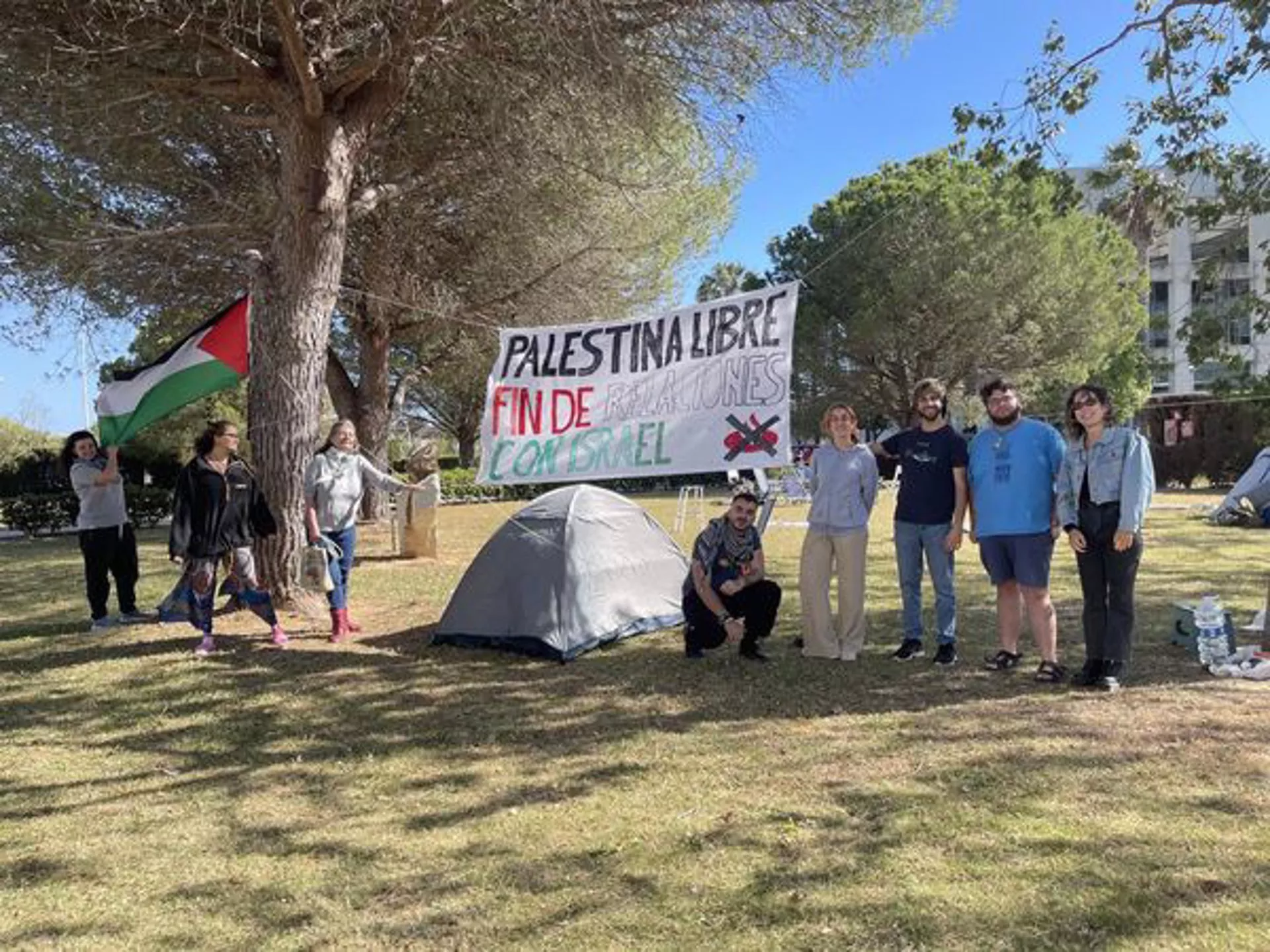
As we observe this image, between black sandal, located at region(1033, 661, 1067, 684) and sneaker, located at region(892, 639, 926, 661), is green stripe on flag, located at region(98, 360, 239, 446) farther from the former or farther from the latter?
black sandal, located at region(1033, 661, 1067, 684)

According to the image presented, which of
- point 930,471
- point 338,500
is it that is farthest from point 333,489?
point 930,471

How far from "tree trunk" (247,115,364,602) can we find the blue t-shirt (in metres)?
4.97

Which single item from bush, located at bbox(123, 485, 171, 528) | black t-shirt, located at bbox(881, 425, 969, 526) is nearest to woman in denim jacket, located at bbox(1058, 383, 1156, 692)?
black t-shirt, located at bbox(881, 425, 969, 526)

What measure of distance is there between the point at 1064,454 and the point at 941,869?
291cm

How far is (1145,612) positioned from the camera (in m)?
7.51

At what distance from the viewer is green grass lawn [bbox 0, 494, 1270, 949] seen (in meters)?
2.89

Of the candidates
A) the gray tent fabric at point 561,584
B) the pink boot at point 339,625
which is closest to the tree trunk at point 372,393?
the pink boot at point 339,625

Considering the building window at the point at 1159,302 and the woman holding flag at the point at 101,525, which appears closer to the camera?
the woman holding flag at the point at 101,525

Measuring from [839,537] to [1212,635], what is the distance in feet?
7.42

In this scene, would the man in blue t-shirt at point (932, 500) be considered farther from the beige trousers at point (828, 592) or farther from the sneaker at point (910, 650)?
the beige trousers at point (828, 592)

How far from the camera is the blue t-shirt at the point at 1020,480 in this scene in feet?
17.4

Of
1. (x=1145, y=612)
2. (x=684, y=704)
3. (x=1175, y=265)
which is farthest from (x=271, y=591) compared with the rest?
(x=1175, y=265)

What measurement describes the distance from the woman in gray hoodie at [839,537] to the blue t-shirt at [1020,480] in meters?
0.73

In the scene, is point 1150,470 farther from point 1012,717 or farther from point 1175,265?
point 1175,265
